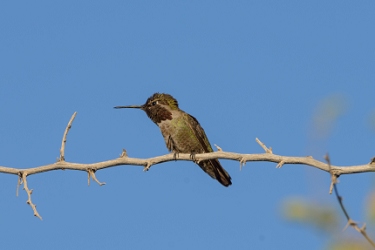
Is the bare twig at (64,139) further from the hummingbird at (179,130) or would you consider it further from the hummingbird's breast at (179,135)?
the hummingbird's breast at (179,135)

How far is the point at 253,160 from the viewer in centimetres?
694

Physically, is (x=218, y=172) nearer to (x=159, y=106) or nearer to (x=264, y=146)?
(x=159, y=106)

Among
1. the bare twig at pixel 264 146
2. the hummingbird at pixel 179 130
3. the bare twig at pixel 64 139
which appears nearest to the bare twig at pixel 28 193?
the bare twig at pixel 64 139

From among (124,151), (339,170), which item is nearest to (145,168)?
(124,151)

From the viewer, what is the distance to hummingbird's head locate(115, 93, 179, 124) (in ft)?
38.6

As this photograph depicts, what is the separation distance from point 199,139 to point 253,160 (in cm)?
457

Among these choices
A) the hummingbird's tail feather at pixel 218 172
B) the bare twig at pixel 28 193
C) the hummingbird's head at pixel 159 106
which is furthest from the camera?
the hummingbird's head at pixel 159 106

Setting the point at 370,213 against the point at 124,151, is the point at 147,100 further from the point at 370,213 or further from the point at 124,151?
the point at 370,213

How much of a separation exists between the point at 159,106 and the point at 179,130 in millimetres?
753

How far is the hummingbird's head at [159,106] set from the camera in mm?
11755

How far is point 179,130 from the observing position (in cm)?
1140

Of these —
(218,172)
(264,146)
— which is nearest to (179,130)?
(218,172)

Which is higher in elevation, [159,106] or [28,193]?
[159,106]

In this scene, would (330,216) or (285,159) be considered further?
(285,159)
